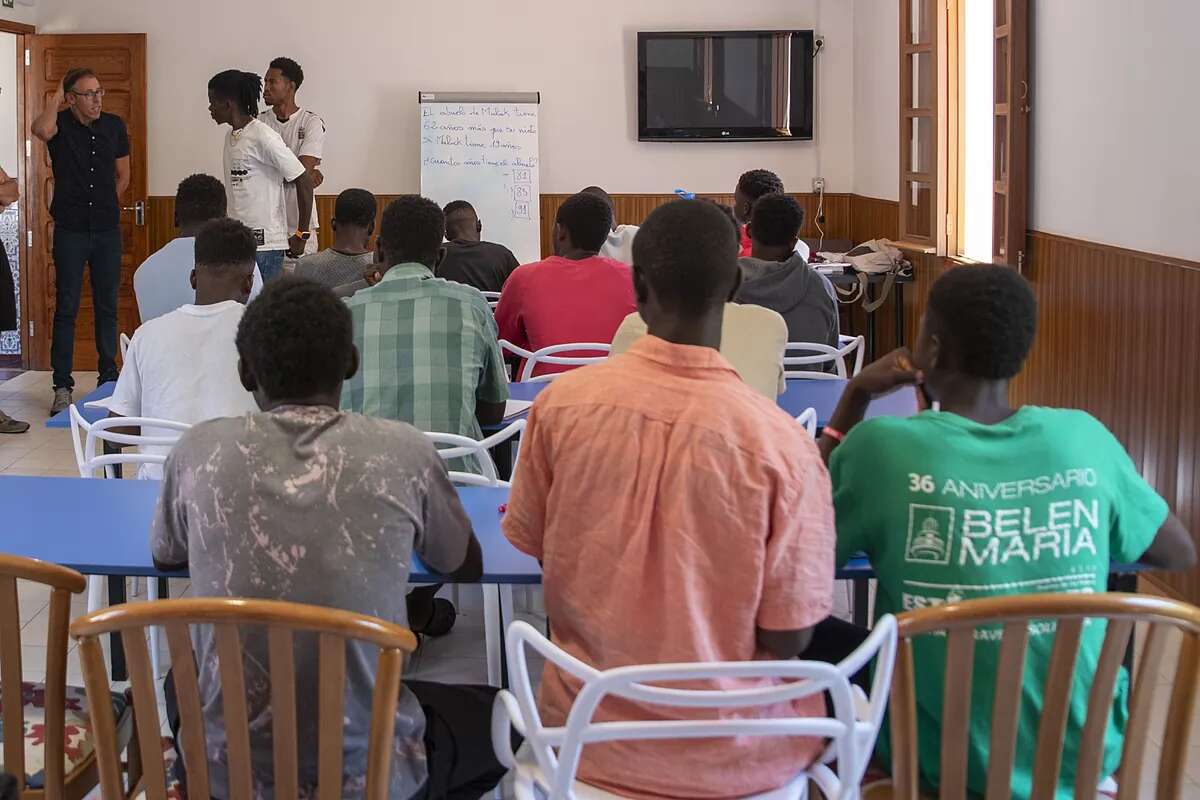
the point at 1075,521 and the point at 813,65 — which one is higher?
the point at 813,65

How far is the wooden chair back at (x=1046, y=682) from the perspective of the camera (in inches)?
65.0

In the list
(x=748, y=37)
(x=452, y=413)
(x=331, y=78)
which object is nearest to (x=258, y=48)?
(x=331, y=78)

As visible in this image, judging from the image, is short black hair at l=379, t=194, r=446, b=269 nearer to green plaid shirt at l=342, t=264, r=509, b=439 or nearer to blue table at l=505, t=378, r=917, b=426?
green plaid shirt at l=342, t=264, r=509, b=439

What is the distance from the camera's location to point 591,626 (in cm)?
188

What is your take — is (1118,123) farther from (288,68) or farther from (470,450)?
(288,68)

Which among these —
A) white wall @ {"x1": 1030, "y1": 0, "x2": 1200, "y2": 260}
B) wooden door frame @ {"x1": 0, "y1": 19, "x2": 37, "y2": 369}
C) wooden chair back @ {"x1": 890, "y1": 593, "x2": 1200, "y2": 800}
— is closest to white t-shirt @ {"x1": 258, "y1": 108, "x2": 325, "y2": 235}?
wooden door frame @ {"x1": 0, "y1": 19, "x2": 37, "y2": 369}

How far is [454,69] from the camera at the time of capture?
8.57 meters

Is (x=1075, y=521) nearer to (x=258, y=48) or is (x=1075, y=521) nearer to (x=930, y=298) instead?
(x=930, y=298)

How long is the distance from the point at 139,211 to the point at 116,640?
5.92 metres

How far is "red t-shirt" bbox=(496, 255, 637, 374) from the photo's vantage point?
4.39 m

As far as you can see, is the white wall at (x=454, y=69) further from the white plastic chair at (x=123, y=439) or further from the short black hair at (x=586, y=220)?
the white plastic chair at (x=123, y=439)

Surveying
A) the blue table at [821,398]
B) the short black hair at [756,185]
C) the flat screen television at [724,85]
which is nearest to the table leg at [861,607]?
the blue table at [821,398]

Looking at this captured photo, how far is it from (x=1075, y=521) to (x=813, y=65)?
22.9 feet

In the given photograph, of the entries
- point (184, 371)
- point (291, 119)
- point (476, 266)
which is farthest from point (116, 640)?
point (291, 119)
